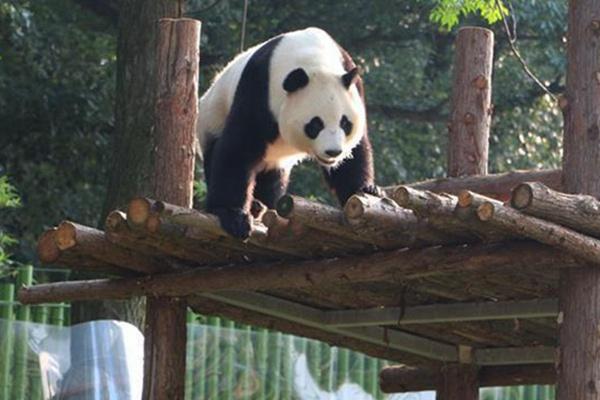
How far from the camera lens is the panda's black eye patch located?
666cm

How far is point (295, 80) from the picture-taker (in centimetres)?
661

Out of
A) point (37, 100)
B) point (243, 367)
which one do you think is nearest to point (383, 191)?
point (243, 367)

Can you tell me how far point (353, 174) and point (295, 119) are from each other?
386 millimetres

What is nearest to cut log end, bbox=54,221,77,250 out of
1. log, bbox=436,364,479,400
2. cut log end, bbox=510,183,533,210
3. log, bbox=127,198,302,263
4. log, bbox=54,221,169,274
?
log, bbox=54,221,169,274

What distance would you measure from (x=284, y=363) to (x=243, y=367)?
0.31 metres

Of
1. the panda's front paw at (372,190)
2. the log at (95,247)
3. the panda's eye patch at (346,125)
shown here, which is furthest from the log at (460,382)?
the log at (95,247)

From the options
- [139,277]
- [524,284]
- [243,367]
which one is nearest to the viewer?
[524,284]

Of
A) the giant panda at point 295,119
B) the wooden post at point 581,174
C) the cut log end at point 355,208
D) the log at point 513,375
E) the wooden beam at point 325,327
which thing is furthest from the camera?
the log at point 513,375

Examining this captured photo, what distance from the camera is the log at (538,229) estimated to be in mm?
5215

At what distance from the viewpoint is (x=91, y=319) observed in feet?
30.7

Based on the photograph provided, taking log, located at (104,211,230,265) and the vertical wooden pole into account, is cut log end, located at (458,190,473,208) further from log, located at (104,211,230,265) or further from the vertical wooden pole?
the vertical wooden pole

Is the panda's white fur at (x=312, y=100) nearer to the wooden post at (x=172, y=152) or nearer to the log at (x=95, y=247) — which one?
the wooden post at (x=172, y=152)

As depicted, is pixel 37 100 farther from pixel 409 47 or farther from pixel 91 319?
pixel 91 319

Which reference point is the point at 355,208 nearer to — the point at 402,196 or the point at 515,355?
the point at 402,196
